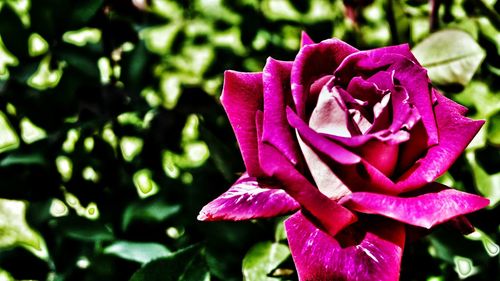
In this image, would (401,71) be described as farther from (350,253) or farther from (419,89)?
(350,253)

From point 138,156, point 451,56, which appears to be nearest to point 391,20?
point 451,56

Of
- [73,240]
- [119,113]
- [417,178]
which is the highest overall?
[417,178]

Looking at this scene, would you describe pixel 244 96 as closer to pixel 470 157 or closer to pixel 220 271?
pixel 220 271

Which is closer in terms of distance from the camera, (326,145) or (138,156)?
(326,145)

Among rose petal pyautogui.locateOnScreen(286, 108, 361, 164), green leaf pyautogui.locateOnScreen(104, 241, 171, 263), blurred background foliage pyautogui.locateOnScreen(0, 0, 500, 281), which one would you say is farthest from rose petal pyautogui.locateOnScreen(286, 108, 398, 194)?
green leaf pyautogui.locateOnScreen(104, 241, 171, 263)

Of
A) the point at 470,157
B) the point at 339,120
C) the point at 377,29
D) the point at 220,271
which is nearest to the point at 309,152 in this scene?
the point at 339,120

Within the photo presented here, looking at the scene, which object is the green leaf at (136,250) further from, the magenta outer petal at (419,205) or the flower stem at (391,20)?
the flower stem at (391,20)

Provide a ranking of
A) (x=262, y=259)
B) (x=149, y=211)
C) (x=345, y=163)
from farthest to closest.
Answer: (x=149, y=211) < (x=262, y=259) < (x=345, y=163)
